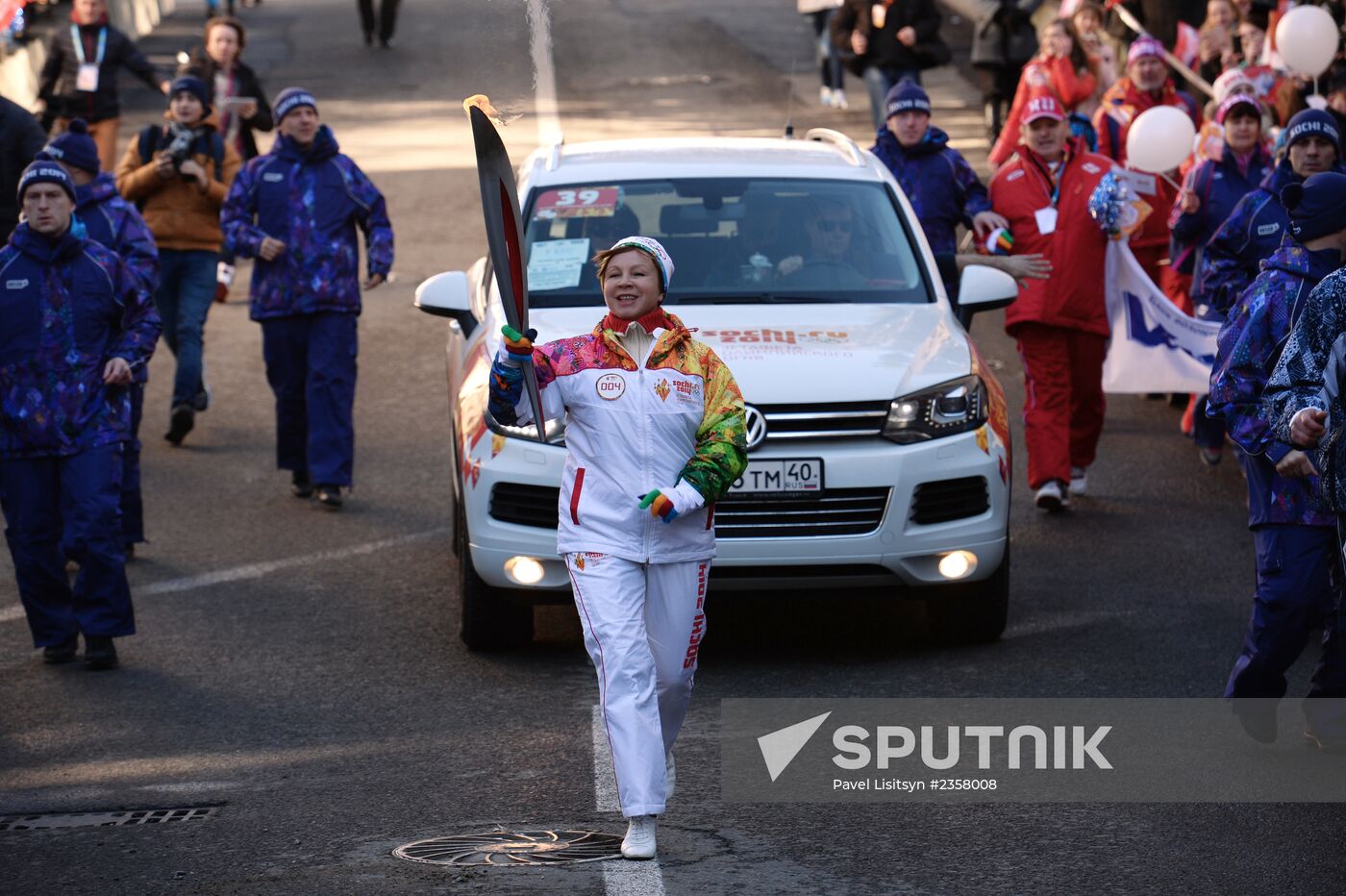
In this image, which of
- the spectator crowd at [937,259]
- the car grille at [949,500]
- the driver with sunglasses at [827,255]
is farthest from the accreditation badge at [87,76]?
the car grille at [949,500]

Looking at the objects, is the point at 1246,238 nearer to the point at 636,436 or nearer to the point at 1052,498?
the point at 1052,498

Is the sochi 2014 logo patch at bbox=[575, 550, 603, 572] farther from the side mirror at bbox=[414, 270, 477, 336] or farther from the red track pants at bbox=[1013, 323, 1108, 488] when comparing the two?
the red track pants at bbox=[1013, 323, 1108, 488]

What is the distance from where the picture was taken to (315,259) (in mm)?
11031

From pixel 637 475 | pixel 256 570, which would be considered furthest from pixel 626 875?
pixel 256 570

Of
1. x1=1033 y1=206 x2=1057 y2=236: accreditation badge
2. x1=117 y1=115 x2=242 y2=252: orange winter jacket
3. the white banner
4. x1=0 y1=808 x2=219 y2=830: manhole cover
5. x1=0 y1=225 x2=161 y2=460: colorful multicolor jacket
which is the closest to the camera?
x1=0 y1=808 x2=219 y2=830: manhole cover

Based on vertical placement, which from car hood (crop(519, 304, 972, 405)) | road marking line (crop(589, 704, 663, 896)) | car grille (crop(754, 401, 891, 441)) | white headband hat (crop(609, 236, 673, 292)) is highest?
white headband hat (crop(609, 236, 673, 292))

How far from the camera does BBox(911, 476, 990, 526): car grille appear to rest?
8.09 meters

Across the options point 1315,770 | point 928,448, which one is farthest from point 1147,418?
point 1315,770

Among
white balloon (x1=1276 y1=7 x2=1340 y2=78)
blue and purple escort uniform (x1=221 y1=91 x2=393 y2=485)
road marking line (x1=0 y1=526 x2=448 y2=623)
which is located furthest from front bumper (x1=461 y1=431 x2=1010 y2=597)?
white balloon (x1=1276 y1=7 x2=1340 y2=78)

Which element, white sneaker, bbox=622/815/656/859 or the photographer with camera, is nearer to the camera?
white sneaker, bbox=622/815/656/859

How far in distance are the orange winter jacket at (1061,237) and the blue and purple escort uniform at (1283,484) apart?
3.78 metres

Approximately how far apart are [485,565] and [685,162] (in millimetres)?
2400

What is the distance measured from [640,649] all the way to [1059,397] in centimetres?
530

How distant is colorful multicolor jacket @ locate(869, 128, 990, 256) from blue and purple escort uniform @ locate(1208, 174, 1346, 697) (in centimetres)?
417
